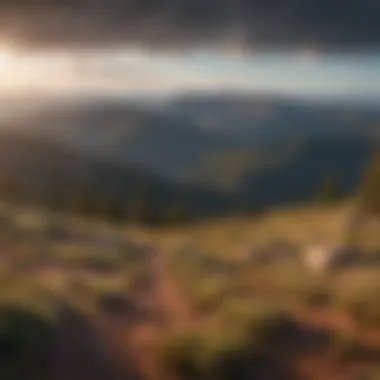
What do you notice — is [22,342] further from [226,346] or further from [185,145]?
[185,145]

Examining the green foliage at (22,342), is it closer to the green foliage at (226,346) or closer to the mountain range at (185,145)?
the green foliage at (226,346)

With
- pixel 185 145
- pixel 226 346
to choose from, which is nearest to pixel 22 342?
pixel 226 346

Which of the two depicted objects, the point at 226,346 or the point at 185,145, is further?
the point at 185,145

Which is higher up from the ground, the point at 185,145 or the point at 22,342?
the point at 185,145

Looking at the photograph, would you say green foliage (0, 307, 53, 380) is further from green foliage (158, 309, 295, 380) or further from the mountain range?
the mountain range

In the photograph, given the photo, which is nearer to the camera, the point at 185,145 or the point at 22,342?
the point at 22,342

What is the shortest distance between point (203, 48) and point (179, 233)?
485 millimetres

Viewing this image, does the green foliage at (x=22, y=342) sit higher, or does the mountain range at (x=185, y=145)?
the mountain range at (x=185, y=145)

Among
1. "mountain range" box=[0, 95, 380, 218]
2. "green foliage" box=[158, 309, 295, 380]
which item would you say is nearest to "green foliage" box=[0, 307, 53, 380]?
"green foliage" box=[158, 309, 295, 380]

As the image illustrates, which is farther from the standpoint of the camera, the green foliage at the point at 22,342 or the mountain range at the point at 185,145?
the mountain range at the point at 185,145

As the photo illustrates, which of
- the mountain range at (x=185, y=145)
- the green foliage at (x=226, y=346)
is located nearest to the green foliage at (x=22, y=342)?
the green foliage at (x=226, y=346)

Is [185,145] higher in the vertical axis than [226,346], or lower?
higher

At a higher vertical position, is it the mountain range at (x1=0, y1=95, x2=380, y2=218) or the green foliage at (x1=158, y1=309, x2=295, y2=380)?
the mountain range at (x1=0, y1=95, x2=380, y2=218)

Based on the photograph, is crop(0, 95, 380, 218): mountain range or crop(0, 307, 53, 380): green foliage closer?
crop(0, 307, 53, 380): green foliage
